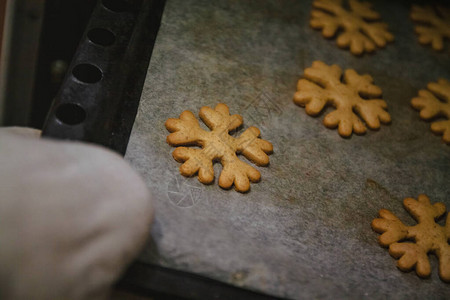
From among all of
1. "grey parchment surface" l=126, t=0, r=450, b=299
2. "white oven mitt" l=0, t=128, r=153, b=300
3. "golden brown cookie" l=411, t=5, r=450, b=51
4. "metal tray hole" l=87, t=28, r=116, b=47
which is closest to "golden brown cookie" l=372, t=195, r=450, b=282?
"grey parchment surface" l=126, t=0, r=450, b=299

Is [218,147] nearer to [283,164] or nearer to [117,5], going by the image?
[283,164]

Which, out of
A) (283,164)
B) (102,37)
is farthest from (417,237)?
(102,37)

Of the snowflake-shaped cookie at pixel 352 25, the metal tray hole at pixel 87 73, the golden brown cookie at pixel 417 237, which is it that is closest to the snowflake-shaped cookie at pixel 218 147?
the metal tray hole at pixel 87 73

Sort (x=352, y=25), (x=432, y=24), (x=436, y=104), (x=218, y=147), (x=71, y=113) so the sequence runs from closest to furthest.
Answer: (x=71, y=113) → (x=218, y=147) → (x=436, y=104) → (x=352, y=25) → (x=432, y=24)

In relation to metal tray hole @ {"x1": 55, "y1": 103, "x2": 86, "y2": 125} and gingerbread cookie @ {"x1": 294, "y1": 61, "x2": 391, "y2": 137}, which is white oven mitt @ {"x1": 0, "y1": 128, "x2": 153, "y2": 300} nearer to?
metal tray hole @ {"x1": 55, "y1": 103, "x2": 86, "y2": 125}

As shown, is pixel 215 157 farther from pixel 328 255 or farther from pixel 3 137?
pixel 3 137

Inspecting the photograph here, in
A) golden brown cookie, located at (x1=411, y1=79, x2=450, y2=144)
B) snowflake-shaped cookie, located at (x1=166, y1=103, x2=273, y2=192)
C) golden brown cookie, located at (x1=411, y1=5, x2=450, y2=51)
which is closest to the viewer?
snowflake-shaped cookie, located at (x1=166, y1=103, x2=273, y2=192)
